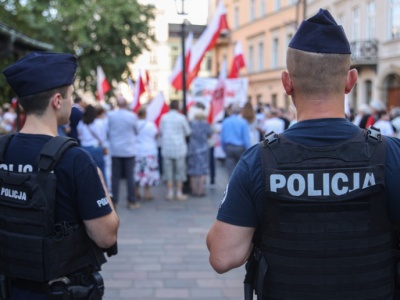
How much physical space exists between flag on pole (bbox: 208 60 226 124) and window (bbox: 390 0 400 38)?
13.8 m

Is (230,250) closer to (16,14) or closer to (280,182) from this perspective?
(280,182)

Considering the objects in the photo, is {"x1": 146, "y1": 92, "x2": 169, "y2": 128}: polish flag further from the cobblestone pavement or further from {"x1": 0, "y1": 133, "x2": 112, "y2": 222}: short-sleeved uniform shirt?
{"x1": 0, "y1": 133, "x2": 112, "y2": 222}: short-sleeved uniform shirt

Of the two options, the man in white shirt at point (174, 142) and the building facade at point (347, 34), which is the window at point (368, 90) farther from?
the man in white shirt at point (174, 142)

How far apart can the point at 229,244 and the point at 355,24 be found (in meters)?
28.7

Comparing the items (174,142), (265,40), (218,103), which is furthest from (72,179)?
(265,40)

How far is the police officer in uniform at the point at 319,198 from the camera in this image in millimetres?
1969

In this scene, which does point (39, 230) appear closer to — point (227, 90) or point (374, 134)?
point (374, 134)

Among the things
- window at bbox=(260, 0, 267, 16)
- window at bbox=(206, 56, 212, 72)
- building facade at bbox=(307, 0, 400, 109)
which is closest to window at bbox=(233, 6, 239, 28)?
window at bbox=(260, 0, 267, 16)

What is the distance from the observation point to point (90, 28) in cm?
2772

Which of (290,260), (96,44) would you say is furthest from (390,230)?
(96,44)

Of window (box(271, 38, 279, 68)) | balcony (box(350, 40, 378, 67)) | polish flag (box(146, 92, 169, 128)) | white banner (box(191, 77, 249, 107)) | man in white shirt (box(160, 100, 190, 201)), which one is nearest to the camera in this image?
man in white shirt (box(160, 100, 190, 201))

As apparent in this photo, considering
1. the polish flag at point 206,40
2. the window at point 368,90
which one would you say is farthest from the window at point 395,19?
the polish flag at point 206,40

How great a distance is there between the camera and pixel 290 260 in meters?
1.99

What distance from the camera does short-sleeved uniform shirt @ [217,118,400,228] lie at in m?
2.00
